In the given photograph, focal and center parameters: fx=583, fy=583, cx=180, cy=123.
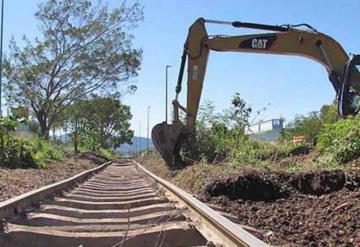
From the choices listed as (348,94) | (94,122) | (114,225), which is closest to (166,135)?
(348,94)

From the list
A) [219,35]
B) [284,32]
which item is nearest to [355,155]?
[284,32]

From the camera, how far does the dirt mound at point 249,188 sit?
922 cm

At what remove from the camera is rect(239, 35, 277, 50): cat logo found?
56.4 ft

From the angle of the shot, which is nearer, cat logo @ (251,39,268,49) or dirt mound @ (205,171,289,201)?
dirt mound @ (205,171,289,201)

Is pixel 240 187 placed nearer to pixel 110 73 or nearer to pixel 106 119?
pixel 110 73

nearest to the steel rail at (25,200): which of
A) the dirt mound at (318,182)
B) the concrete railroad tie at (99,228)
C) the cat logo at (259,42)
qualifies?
the concrete railroad tie at (99,228)

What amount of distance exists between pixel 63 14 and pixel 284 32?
23.6 metres

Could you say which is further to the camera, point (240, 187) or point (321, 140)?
point (321, 140)

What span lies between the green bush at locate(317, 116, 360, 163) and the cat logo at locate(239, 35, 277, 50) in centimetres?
331

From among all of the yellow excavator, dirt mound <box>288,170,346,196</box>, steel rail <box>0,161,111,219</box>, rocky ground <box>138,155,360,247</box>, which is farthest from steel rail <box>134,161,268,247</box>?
the yellow excavator

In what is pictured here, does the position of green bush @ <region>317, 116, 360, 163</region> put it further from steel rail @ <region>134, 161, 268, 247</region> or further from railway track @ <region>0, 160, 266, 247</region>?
steel rail @ <region>134, 161, 268, 247</region>

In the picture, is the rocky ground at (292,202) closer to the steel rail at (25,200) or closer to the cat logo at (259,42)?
the steel rail at (25,200)

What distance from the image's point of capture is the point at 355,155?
12.3 m

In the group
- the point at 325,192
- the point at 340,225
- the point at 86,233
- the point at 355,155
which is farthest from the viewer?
the point at 355,155
